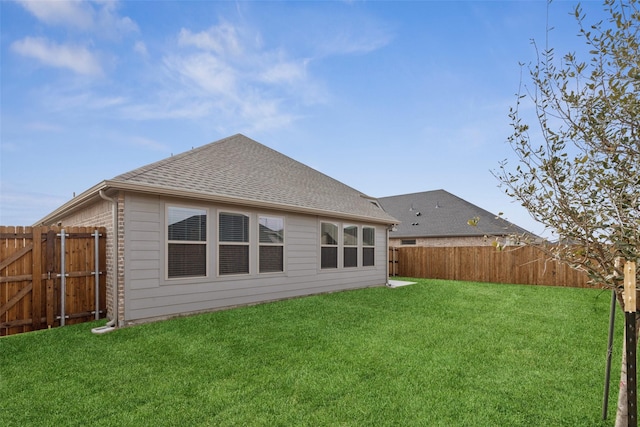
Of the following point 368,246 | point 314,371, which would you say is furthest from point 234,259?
point 368,246

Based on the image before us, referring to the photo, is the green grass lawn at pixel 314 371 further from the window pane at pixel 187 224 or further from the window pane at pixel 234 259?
the window pane at pixel 187 224

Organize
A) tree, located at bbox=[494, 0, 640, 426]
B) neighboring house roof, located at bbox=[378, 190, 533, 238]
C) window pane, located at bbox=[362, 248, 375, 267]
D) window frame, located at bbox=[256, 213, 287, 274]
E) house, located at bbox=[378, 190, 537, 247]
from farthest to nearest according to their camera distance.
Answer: neighboring house roof, located at bbox=[378, 190, 533, 238] < house, located at bbox=[378, 190, 537, 247] < window pane, located at bbox=[362, 248, 375, 267] < window frame, located at bbox=[256, 213, 287, 274] < tree, located at bbox=[494, 0, 640, 426]

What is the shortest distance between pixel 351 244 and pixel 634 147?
9.84m

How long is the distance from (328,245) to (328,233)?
42 cm

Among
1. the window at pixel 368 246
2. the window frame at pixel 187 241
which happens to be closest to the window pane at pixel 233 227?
the window frame at pixel 187 241

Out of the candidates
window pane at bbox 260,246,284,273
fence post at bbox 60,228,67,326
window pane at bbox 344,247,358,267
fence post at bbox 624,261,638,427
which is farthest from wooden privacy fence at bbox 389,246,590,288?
fence post at bbox 60,228,67,326

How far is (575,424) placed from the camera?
3174 mm

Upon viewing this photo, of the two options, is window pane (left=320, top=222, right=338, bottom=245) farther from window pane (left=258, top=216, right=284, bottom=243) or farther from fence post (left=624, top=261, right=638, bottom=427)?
fence post (left=624, top=261, right=638, bottom=427)

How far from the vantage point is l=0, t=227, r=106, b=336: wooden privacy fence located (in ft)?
20.8

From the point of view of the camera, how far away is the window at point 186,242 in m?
7.12

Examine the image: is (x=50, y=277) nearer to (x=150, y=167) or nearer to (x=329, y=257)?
(x=150, y=167)

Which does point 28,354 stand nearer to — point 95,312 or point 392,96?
point 95,312

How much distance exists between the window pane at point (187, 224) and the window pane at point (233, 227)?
0.47 meters

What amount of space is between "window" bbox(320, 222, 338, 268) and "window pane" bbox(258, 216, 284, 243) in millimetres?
1868
